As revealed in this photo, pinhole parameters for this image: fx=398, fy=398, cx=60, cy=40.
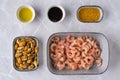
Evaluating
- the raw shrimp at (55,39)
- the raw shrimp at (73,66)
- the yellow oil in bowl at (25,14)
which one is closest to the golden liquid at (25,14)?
the yellow oil in bowl at (25,14)

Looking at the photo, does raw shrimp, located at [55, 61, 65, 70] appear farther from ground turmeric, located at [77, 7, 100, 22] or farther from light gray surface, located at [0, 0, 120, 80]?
ground turmeric, located at [77, 7, 100, 22]

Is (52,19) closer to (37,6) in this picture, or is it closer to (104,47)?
(37,6)

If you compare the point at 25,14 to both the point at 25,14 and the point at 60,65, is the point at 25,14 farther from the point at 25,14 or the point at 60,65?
the point at 60,65

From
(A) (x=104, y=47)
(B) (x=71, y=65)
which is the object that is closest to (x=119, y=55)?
(A) (x=104, y=47)

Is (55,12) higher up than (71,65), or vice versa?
(55,12)

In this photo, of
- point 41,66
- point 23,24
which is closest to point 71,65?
point 41,66

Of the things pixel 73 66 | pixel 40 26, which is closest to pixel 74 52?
pixel 73 66
